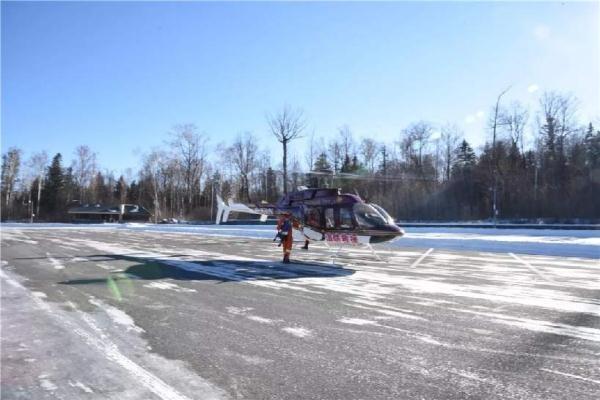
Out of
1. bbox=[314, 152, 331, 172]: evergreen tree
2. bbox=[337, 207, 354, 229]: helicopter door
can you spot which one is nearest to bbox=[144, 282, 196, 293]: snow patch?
bbox=[337, 207, 354, 229]: helicopter door

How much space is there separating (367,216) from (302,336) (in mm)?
9497

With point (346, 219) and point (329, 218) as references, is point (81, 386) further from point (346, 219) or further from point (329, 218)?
point (329, 218)

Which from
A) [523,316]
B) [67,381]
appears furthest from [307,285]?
[67,381]

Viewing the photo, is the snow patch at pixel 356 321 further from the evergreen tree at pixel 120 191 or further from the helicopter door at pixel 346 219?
the evergreen tree at pixel 120 191

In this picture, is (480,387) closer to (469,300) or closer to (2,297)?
(469,300)

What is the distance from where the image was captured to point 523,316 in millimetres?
7027

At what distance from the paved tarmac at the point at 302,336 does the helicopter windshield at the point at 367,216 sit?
3.70 metres

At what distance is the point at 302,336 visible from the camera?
6.05 metres

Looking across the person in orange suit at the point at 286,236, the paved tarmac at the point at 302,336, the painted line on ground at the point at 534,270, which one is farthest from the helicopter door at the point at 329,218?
the painted line on ground at the point at 534,270

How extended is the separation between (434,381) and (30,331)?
5.65 m

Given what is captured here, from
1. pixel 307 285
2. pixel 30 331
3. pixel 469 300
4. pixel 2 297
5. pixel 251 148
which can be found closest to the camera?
pixel 30 331

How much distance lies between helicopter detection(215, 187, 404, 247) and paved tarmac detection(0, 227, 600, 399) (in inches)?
143

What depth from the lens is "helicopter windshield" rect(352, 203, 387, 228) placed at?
15.1m

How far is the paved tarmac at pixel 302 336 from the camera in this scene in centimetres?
434
